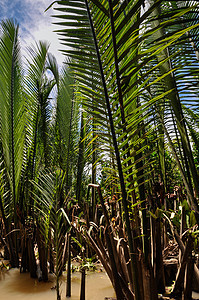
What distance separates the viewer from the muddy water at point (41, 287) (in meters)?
1.49

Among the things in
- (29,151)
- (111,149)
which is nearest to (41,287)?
Result: (111,149)

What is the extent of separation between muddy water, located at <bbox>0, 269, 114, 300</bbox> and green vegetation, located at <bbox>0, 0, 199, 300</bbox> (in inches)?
3.8

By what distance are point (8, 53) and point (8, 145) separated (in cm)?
101

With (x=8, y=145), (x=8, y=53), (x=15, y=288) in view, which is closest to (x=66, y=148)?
(x=8, y=145)

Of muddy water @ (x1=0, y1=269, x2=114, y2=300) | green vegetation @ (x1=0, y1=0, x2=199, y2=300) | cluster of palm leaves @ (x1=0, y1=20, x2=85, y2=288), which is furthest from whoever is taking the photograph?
cluster of palm leaves @ (x1=0, y1=20, x2=85, y2=288)

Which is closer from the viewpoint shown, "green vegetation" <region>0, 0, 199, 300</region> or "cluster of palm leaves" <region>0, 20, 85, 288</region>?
"green vegetation" <region>0, 0, 199, 300</region>

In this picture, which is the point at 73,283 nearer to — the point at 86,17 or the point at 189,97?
the point at 189,97

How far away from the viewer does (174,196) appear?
216 centimetres

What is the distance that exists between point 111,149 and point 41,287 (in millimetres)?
1252

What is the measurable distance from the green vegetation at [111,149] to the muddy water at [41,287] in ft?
0.31

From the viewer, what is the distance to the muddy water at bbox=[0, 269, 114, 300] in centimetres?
149

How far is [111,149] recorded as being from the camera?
100 centimetres

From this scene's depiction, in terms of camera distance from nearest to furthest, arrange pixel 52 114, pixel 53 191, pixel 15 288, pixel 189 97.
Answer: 1. pixel 53 191
2. pixel 189 97
3. pixel 15 288
4. pixel 52 114

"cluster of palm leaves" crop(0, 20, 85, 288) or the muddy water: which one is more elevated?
"cluster of palm leaves" crop(0, 20, 85, 288)
